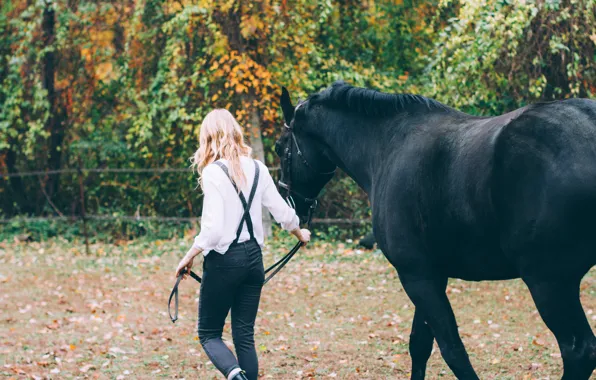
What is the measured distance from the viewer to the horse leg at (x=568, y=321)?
371cm

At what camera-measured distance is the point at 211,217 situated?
4309 mm

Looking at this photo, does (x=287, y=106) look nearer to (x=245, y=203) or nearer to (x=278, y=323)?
(x=245, y=203)

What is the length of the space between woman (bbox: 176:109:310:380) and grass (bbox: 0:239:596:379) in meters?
1.63

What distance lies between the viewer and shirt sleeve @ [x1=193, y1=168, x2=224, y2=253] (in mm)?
4293

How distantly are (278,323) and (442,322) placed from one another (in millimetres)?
4223

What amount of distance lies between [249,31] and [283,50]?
139 centimetres

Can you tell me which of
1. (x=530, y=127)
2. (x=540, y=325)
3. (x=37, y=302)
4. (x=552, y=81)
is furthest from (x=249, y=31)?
(x=530, y=127)

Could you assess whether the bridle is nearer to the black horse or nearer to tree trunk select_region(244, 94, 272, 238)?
the black horse

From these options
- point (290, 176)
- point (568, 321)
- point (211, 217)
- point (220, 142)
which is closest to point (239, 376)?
point (211, 217)

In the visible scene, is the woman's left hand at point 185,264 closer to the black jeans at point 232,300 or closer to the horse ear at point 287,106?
the black jeans at point 232,300

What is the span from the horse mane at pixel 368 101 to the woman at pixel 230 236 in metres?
0.83

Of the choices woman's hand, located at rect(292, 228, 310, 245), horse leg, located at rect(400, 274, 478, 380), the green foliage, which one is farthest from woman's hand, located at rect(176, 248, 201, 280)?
the green foliage

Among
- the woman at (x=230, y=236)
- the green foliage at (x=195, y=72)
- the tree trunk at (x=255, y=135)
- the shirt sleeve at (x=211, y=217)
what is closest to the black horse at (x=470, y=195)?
the woman at (x=230, y=236)

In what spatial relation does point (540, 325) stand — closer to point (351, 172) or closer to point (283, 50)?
point (351, 172)
